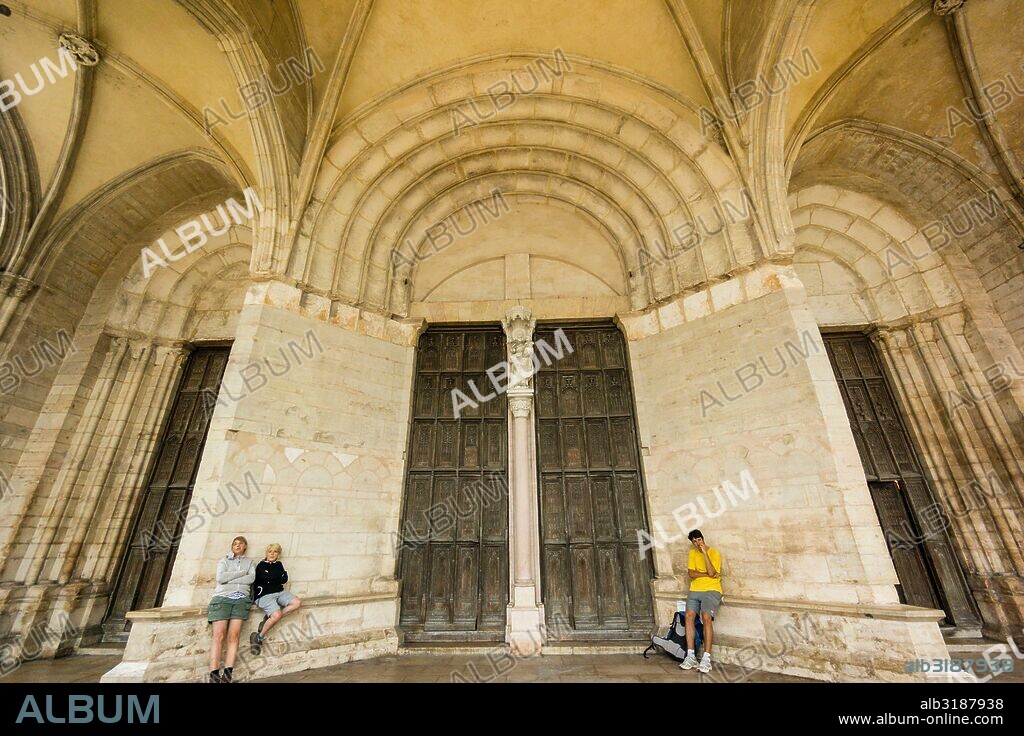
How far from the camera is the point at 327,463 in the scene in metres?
4.90

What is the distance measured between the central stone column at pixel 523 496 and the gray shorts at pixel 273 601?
2457mm

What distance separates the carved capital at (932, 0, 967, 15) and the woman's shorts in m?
10.5

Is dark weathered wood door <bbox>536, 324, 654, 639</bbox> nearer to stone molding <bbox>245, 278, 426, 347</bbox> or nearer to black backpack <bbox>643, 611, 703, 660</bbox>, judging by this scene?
black backpack <bbox>643, 611, 703, 660</bbox>

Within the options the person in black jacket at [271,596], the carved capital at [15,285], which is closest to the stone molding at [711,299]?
the person in black jacket at [271,596]

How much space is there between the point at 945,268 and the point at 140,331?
12.9 m

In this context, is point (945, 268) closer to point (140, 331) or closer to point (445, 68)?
point (445, 68)

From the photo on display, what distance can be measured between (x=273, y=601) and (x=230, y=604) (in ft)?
1.28

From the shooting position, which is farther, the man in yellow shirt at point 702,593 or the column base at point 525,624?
the column base at point 525,624

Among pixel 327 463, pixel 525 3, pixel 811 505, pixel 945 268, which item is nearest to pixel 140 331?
pixel 327 463

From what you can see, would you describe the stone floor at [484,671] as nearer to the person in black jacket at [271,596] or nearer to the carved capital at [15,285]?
the person in black jacket at [271,596]

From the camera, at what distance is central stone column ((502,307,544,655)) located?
4.71 metres

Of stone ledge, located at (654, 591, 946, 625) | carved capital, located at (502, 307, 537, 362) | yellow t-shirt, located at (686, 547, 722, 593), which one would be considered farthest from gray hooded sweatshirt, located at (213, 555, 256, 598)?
stone ledge, located at (654, 591, 946, 625)

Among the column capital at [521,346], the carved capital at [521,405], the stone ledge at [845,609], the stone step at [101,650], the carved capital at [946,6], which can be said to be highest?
the carved capital at [946,6]

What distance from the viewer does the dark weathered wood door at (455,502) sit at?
16.9 ft
